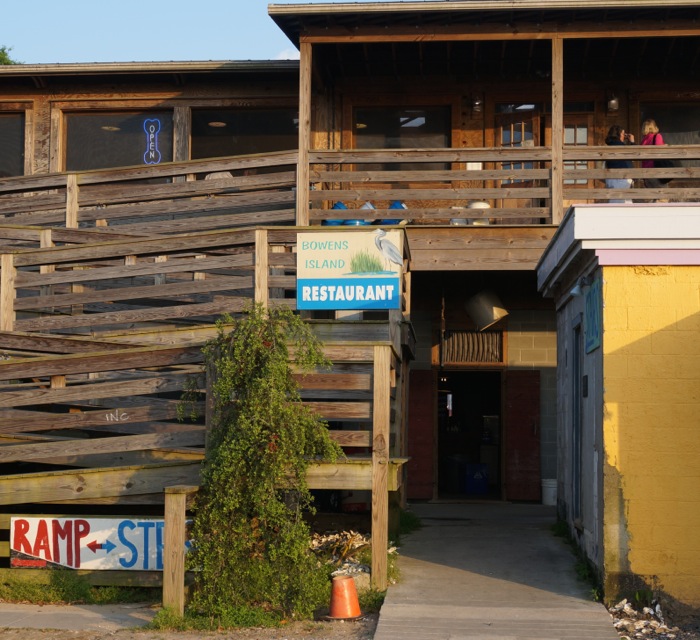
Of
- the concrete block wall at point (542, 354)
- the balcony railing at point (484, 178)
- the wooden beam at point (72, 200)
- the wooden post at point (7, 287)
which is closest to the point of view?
the wooden post at point (7, 287)

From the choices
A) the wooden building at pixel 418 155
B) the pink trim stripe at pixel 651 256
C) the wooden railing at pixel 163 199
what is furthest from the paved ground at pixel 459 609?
the wooden railing at pixel 163 199

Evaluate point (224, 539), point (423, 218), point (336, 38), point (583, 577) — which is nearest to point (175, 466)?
point (224, 539)

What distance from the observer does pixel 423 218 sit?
13875 millimetres

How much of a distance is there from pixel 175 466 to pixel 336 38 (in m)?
7.46

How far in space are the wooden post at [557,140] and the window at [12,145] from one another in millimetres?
9087

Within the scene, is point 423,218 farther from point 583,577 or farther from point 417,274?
point 583,577

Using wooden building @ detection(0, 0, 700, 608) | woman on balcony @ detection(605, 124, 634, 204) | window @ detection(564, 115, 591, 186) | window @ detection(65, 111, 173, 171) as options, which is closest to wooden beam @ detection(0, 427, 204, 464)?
wooden building @ detection(0, 0, 700, 608)

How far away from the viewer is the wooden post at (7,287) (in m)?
11.6

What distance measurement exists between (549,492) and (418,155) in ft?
18.7

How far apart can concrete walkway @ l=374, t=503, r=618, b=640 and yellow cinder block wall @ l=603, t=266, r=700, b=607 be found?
0.66 metres

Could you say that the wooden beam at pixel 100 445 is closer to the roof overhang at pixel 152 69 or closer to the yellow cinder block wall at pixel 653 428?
the yellow cinder block wall at pixel 653 428

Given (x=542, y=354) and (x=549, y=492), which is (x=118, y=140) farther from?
(x=549, y=492)

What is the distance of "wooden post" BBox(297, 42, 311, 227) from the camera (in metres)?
13.9

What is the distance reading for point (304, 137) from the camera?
555 inches
